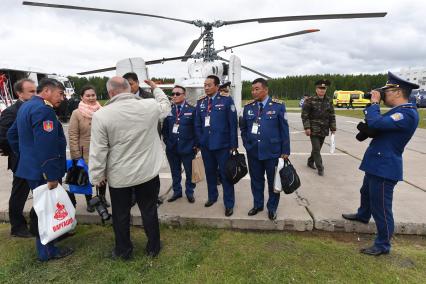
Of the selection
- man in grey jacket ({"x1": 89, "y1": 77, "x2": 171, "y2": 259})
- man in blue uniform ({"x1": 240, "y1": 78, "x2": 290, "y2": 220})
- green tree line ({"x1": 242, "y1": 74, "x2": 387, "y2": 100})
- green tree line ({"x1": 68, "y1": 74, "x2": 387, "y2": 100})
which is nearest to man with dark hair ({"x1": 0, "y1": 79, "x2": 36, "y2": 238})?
man in grey jacket ({"x1": 89, "y1": 77, "x2": 171, "y2": 259})

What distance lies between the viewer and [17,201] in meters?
3.41

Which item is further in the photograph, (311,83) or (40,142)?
(311,83)

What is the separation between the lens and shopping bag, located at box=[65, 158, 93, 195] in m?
3.40

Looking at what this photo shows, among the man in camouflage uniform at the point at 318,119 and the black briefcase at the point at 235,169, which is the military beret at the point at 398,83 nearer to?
the black briefcase at the point at 235,169

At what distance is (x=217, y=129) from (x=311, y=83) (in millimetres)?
62701

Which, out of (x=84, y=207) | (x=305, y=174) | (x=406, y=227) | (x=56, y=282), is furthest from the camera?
(x=305, y=174)

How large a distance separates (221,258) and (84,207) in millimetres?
2251

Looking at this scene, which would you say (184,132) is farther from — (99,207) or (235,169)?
(99,207)

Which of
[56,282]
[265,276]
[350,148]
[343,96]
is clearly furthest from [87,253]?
[343,96]

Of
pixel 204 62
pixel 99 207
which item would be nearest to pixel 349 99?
pixel 204 62

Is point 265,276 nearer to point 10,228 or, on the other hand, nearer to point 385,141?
point 385,141

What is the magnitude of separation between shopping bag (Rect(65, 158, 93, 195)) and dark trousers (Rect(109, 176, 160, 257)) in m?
0.78

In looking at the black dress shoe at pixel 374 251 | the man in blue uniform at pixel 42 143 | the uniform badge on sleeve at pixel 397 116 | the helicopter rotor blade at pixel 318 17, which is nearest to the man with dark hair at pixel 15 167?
the man in blue uniform at pixel 42 143

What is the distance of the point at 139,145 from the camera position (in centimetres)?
273
